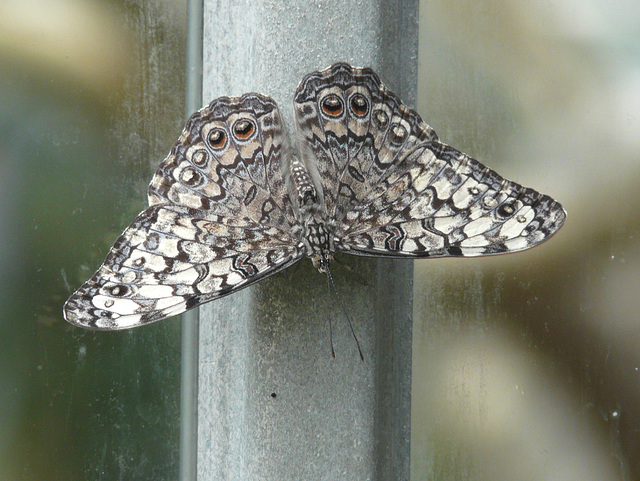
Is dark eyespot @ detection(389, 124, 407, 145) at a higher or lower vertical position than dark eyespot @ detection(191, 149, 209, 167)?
higher

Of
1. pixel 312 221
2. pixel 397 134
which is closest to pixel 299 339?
pixel 312 221

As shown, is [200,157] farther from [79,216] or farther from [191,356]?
[191,356]

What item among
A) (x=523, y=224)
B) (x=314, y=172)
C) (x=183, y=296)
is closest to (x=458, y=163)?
(x=523, y=224)

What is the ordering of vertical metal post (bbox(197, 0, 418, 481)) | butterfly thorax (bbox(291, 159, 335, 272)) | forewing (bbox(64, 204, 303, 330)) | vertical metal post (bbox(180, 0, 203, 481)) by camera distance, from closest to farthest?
forewing (bbox(64, 204, 303, 330)), butterfly thorax (bbox(291, 159, 335, 272)), vertical metal post (bbox(197, 0, 418, 481)), vertical metal post (bbox(180, 0, 203, 481))

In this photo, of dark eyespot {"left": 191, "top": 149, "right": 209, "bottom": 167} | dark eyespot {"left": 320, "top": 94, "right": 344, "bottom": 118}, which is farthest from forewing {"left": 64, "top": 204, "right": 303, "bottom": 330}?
dark eyespot {"left": 320, "top": 94, "right": 344, "bottom": 118}

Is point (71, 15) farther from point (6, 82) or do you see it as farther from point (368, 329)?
point (368, 329)

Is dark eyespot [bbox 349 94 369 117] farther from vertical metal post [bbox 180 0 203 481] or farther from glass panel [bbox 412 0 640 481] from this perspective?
vertical metal post [bbox 180 0 203 481]

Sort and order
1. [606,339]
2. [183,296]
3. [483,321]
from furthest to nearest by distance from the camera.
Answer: [483,321] → [606,339] → [183,296]
